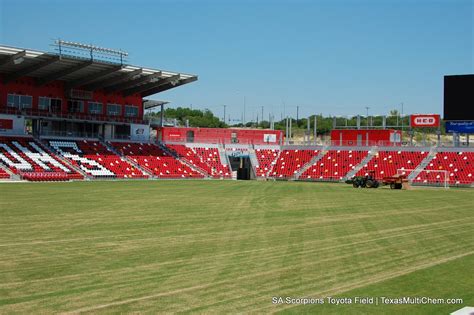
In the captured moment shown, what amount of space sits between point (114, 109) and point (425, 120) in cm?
4145

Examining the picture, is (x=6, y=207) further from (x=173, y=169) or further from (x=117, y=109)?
(x=117, y=109)

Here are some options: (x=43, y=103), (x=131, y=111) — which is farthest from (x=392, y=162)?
(x=43, y=103)

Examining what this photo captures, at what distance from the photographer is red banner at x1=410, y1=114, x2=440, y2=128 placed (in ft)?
245

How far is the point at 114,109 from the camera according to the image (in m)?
79.4

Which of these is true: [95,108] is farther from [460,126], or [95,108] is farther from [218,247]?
[218,247]

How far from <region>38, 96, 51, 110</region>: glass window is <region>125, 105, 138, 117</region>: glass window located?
483 inches

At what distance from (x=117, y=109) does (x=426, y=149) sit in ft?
136

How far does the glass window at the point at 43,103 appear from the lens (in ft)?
232

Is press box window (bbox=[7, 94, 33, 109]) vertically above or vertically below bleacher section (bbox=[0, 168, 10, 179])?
above

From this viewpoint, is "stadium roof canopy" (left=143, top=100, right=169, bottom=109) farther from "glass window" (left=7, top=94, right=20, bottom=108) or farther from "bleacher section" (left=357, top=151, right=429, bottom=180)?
"bleacher section" (left=357, top=151, right=429, bottom=180)

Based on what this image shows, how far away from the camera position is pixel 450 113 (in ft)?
215

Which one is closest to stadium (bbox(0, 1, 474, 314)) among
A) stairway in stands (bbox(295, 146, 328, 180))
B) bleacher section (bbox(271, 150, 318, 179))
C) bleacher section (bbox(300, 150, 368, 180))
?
bleacher section (bbox(300, 150, 368, 180))

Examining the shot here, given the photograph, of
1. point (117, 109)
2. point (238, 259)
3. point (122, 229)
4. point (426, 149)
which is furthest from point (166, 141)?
point (238, 259)

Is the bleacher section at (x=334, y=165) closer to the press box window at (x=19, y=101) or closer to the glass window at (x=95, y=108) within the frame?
the glass window at (x=95, y=108)
